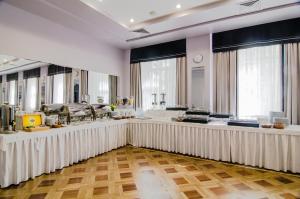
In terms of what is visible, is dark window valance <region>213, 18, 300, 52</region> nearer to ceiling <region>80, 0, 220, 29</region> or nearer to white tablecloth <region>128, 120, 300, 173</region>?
ceiling <region>80, 0, 220, 29</region>

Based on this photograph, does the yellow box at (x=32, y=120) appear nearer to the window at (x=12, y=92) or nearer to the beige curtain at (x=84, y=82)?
the window at (x=12, y=92)

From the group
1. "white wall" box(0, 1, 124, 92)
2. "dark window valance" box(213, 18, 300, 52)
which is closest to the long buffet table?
"white wall" box(0, 1, 124, 92)

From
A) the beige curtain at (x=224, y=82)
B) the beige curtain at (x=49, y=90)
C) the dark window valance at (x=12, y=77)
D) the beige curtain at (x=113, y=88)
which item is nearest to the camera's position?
the dark window valance at (x=12, y=77)

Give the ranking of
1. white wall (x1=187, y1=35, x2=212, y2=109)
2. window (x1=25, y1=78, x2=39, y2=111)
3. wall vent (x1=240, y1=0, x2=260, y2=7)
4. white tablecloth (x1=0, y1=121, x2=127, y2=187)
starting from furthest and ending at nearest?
white wall (x1=187, y1=35, x2=212, y2=109) < window (x1=25, y1=78, x2=39, y2=111) < wall vent (x1=240, y1=0, x2=260, y2=7) < white tablecloth (x1=0, y1=121, x2=127, y2=187)

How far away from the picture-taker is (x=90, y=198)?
1.92 m

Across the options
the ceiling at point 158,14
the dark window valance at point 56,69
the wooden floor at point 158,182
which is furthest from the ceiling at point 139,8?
the wooden floor at point 158,182

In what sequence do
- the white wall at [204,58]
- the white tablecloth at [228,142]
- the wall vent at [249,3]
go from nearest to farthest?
the white tablecloth at [228,142] < the wall vent at [249,3] < the white wall at [204,58]

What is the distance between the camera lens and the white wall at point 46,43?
2801 mm

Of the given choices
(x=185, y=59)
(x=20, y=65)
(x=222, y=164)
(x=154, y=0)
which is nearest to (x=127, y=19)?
(x=154, y=0)

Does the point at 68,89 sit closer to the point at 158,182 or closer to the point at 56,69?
the point at 56,69

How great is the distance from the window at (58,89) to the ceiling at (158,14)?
111 centimetres

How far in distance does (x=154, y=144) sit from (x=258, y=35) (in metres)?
3.20

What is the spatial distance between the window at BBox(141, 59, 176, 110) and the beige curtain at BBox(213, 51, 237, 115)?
1.07 metres

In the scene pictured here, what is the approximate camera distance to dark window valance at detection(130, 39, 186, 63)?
455cm
